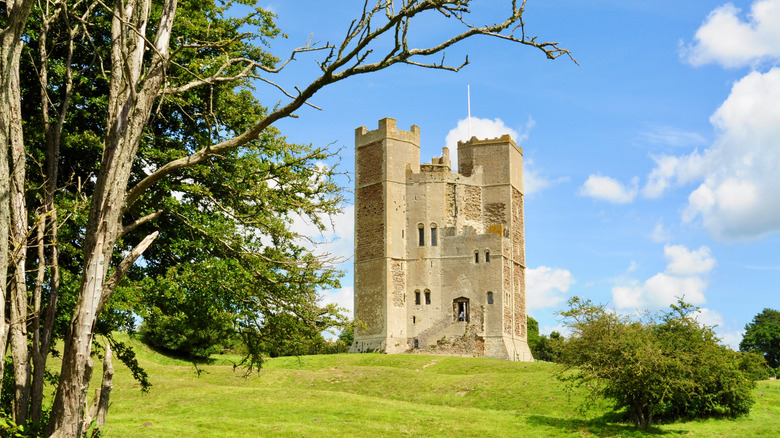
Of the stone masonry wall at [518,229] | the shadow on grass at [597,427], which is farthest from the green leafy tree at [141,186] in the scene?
the stone masonry wall at [518,229]

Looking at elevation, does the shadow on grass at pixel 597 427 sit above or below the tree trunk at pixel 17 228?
below

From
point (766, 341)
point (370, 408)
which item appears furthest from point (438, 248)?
point (766, 341)

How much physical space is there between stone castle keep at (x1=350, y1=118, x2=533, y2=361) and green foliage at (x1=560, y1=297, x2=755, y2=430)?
26546mm

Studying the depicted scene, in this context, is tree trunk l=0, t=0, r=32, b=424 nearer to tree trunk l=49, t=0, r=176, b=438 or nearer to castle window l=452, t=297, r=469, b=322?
tree trunk l=49, t=0, r=176, b=438

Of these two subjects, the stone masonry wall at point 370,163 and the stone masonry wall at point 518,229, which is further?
the stone masonry wall at point 518,229

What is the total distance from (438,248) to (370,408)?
31.0 meters

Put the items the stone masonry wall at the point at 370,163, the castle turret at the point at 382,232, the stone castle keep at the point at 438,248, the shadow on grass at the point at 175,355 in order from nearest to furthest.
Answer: the shadow on grass at the point at 175,355 < the stone castle keep at the point at 438,248 < the castle turret at the point at 382,232 < the stone masonry wall at the point at 370,163

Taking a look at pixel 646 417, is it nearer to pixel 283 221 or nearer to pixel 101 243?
pixel 283 221

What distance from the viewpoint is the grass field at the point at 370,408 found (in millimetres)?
20875

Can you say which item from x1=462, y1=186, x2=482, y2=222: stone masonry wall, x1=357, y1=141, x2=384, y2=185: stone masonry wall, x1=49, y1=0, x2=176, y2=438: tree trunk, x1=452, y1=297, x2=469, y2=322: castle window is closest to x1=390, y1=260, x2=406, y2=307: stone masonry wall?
x1=452, y1=297, x2=469, y2=322: castle window

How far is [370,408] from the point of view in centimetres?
2488

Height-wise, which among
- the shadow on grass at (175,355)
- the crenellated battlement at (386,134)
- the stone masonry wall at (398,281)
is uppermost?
the crenellated battlement at (386,134)

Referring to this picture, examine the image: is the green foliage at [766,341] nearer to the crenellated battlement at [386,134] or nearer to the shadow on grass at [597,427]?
the crenellated battlement at [386,134]

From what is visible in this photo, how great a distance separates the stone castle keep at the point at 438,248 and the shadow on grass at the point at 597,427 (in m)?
27.2
